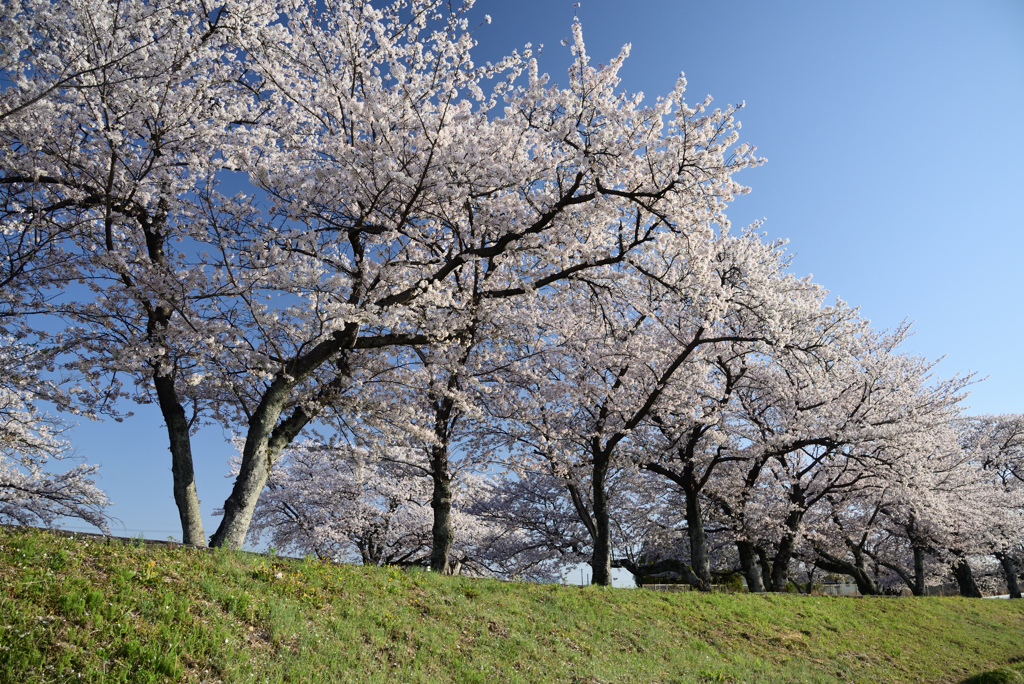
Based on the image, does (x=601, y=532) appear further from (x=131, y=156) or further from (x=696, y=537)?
(x=131, y=156)

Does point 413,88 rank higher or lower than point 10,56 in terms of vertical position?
higher

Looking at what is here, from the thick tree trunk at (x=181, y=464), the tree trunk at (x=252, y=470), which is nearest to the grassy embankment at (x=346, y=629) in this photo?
the tree trunk at (x=252, y=470)

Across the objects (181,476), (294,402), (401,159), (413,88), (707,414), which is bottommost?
(181,476)

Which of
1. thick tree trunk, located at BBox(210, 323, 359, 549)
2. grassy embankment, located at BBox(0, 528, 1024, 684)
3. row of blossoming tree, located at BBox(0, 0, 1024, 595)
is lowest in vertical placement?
grassy embankment, located at BBox(0, 528, 1024, 684)

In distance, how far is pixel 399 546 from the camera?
26766 millimetres

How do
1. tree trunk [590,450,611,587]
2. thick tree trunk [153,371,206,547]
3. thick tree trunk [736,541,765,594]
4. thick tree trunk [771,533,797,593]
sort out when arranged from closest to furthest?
1. thick tree trunk [153,371,206,547]
2. tree trunk [590,450,611,587]
3. thick tree trunk [771,533,797,593]
4. thick tree trunk [736,541,765,594]

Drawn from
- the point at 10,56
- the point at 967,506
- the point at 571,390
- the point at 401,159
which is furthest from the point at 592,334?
the point at 967,506

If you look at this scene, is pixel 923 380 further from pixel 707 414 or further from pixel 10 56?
pixel 10 56

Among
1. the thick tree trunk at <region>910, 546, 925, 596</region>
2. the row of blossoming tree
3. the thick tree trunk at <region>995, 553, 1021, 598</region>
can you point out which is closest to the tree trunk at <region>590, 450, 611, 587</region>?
the row of blossoming tree

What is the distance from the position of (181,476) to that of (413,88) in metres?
8.20

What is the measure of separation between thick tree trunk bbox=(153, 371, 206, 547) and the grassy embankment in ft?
8.66

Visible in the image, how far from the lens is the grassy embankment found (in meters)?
4.85

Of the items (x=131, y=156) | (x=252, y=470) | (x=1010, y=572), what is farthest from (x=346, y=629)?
(x=1010, y=572)

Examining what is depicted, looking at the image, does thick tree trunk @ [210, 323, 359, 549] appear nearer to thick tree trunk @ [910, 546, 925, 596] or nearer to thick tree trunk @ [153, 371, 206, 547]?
thick tree trunk @ [153, 371, 206, 547]
